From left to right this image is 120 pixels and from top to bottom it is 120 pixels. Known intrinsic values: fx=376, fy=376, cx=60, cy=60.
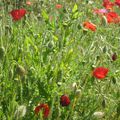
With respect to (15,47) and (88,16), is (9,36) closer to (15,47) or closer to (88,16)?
(15,47)

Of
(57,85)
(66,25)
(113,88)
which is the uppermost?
(66,25)

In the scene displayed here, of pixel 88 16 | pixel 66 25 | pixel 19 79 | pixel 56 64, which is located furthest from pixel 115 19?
pixel 19 79

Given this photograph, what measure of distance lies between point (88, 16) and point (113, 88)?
148 centimetres

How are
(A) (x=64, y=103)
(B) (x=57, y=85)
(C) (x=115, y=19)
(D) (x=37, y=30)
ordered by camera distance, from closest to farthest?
(A) (x=64, y=103) → (B) (x=57, y=85) → (D) (x=37, y=30) → (C) (x=115, y=19)

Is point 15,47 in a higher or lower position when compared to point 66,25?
lower

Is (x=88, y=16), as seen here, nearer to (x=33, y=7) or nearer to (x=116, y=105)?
(x=33, y=7)

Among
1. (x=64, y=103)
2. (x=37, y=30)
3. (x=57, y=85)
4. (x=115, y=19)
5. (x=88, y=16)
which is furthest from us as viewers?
(x=88, y=16)

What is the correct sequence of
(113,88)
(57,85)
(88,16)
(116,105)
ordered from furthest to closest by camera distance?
(88,16)
(113,88)
(116,105)
(57,85)

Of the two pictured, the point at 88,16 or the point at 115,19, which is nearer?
the point at 115,19

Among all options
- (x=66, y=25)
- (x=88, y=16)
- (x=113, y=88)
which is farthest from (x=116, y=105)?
(x=88, y=16)

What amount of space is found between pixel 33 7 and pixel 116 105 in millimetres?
1823

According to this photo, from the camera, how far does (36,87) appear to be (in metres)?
1.65

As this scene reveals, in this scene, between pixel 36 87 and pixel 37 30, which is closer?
pixel 36 87

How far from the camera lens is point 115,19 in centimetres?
260
